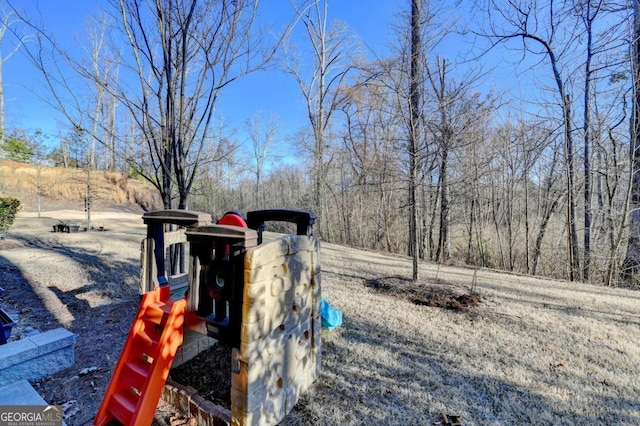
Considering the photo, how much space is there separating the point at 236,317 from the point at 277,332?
0.31 meters

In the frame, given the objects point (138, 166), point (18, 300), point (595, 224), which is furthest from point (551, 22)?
point (18, 300)

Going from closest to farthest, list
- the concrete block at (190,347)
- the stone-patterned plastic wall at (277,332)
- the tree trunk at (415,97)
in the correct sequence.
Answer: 1. the stone-patterned plastic wall at (277,332)
2. the concrete block at (190,347)
3. the tree trunk at (415,97)

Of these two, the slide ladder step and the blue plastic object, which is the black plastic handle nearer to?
the slide ladder step

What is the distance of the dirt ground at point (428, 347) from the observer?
192 cm

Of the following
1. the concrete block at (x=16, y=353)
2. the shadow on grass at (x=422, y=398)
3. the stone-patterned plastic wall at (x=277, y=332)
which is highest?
the stone-patterned plastic wall at (x=277, y=332)

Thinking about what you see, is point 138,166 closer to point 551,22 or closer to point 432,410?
point 432,410

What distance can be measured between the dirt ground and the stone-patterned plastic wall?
0.21 metres

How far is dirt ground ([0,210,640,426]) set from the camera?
1.92m

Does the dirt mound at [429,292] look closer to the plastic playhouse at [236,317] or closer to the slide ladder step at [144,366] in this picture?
the plastic playhouse at [236,317]

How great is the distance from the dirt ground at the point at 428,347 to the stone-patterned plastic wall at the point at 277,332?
0.21 m

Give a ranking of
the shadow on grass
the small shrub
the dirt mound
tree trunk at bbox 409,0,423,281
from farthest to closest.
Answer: the small shrub
tree trunk at bbox 409,0,423,281
the dirt mound
the shadow on grass

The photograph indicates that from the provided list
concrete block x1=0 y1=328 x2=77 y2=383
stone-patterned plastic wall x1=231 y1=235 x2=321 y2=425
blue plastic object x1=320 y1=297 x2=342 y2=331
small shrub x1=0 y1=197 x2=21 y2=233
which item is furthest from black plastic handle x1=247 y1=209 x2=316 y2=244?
small shrub x1=0 y1=197 x2=21 y2=233

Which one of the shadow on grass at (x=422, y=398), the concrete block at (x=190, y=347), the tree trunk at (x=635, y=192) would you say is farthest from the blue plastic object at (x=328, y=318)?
the tree trunk at (x=635, y=192)

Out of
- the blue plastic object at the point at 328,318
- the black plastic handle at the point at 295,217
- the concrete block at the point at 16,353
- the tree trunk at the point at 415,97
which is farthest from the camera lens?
the tree trunk at the point at 415,97
